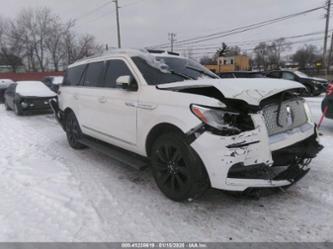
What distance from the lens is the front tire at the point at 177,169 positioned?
303 centimetres

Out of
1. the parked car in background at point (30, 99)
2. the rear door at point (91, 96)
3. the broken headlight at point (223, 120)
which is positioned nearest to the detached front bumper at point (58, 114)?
the rear door at point (91, 96)

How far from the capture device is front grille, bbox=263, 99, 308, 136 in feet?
10.5

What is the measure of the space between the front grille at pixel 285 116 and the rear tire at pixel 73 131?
12.6 feet

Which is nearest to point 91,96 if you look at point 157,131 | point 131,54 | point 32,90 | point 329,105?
point 131,54

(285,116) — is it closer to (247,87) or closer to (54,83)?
(247,87)

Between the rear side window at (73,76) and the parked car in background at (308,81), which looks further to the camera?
the parked car in background at (308,81)

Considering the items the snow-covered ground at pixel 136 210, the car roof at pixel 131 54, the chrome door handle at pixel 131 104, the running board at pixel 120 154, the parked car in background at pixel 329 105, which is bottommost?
the snow-covered ground at pixel 136 210

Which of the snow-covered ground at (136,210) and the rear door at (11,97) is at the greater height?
the rear door at (11,97)

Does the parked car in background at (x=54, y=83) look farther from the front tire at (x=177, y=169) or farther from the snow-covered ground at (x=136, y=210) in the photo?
the front tire at (x=177, y=169)

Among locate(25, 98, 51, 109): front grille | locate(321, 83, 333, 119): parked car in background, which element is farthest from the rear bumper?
Result: locate(25, 98, 51, 109): front grille

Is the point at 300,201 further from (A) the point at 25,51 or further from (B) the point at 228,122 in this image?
(A) the point at 25,51

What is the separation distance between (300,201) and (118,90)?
291cm

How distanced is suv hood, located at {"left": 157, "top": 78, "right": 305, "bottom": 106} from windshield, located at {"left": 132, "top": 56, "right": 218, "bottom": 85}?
36cm

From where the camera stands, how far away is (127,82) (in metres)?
3.83
